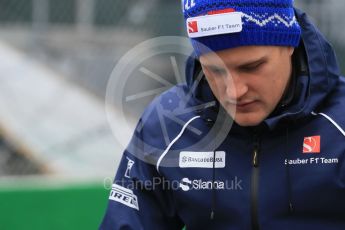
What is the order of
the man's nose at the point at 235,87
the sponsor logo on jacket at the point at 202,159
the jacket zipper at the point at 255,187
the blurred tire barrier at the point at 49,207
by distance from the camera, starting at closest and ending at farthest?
1. the man's nose at the point at 235,87
2. the jacket zipper at the point at 255,187
3. the sponsor logo on jacket at the point at 202,159
4. the blurred tire barrier at the point at 49,207

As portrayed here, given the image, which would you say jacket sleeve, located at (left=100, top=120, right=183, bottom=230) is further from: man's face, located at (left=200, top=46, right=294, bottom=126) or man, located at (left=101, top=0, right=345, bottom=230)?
man's face, located at (left=200, top=46, right=294, bottom=126)

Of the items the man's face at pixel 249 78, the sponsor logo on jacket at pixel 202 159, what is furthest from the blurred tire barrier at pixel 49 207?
the man's face at pixel 249 78

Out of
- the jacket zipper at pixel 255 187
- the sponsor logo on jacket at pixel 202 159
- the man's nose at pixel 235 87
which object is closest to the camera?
the man's nose at pixel 235 87

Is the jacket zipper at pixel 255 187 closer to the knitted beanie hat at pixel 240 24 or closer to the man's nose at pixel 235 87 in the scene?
the man's nose at pixel 235 87

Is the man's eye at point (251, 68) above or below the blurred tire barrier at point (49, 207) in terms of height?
above

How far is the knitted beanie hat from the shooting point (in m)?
2.03

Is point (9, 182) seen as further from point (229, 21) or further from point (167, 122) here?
point (229, 21)

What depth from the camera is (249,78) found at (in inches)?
80.0

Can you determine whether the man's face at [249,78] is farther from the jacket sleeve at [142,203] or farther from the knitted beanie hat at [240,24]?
the jacket sleeve at [142,203]

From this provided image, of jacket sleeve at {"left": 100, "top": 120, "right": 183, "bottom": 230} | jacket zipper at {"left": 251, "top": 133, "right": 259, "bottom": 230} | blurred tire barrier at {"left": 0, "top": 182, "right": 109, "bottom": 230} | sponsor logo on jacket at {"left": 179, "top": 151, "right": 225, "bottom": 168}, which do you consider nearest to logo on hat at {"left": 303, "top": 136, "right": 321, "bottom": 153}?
jacket zipper at {"left": 251, "top": 133, "right": 259, "bottom": 230}

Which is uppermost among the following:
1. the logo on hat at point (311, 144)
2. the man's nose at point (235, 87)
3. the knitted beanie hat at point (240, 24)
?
the knitted beanie hat at point (240, 24)

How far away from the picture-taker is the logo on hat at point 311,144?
84.5 inches

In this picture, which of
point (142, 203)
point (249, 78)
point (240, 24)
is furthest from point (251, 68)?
point (142, 203)

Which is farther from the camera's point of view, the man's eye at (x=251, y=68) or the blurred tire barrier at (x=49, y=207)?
the blurred tire barrier at (x=49, y=207)
